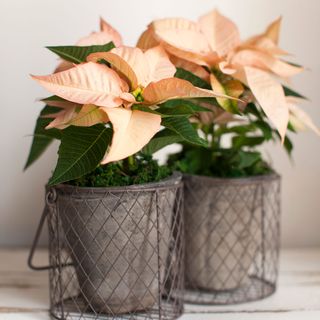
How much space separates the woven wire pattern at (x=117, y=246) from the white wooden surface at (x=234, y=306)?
5 centimetres

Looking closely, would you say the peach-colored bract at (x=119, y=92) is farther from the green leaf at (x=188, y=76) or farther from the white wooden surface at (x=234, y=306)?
the white wooden surface at (x=234, y=306)

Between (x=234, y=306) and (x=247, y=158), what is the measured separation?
26cm

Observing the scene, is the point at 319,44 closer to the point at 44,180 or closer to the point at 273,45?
the point at 273,45

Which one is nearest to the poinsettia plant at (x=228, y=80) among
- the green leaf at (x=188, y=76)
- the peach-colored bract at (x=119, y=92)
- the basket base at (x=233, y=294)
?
the green leaf at (x=188, y=76)

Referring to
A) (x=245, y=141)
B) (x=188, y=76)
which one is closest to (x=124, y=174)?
(x=188, y=76)

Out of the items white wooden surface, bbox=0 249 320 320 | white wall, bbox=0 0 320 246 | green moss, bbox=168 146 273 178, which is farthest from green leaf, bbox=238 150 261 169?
white wall, bbox=0 0 320 246

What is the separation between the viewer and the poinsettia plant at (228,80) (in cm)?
100

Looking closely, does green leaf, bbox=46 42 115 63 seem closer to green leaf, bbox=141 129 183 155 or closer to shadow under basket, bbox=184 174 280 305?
green leaf, bbox=141 129 183 155

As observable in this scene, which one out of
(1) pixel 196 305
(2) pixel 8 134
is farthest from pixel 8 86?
(1) pixel 196 305

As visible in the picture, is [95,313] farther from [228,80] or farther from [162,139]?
[228,80]

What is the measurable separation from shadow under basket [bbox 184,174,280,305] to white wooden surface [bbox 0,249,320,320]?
3cm

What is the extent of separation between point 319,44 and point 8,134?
74cm

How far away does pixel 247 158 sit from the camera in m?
1.12

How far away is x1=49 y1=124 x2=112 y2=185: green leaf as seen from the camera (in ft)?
2.85
